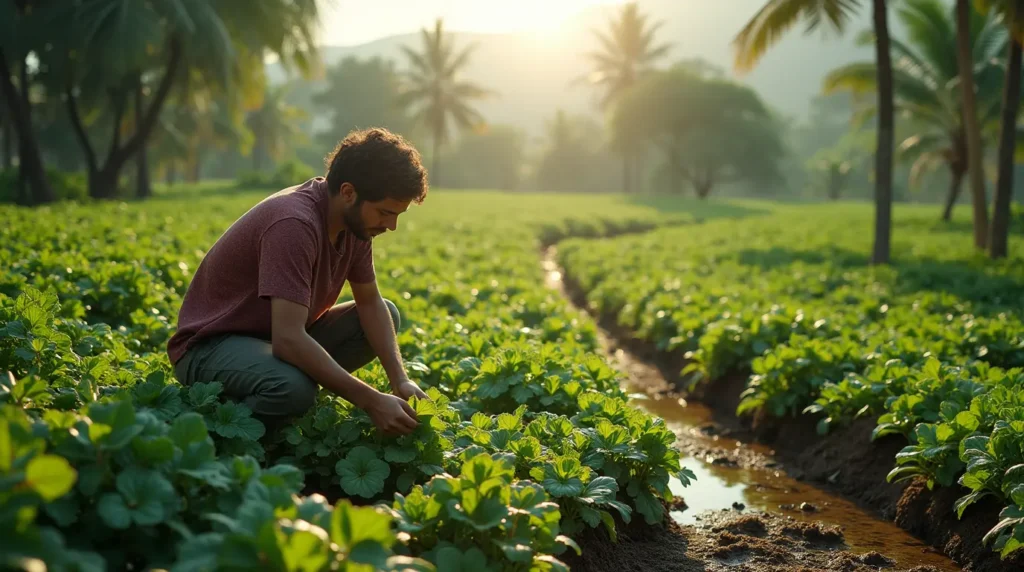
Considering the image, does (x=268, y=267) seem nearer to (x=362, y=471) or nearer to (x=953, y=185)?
(x=362, y=471)

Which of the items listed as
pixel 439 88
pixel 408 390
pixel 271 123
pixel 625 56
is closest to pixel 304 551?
pixel 408 390

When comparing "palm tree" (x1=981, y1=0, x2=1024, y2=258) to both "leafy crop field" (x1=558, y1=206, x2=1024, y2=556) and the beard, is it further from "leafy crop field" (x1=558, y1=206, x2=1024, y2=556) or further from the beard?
the beard

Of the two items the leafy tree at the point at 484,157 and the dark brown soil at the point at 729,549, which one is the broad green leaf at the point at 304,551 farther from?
the leafy tree at the point at 484,157

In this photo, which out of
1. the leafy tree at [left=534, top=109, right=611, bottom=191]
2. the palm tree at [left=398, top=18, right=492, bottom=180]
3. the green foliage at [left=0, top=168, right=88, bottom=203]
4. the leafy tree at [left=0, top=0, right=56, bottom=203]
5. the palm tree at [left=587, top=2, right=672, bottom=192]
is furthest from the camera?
the leafy tree at [left=534, top=109, right=611, bottom=191]

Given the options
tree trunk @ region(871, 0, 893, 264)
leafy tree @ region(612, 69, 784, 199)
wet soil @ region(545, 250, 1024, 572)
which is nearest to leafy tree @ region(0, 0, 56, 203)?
wet soil @ region(545, 250, 1024, 572)

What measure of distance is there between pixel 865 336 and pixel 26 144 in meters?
18.4

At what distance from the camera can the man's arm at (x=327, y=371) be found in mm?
3424

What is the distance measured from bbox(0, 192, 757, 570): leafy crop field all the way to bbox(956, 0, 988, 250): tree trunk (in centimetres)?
1139

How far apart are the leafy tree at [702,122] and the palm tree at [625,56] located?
8.97 ft

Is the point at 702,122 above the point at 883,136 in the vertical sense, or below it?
above

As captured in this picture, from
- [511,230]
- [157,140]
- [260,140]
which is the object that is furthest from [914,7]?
[260,140]

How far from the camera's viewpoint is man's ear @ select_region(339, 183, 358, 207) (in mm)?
3582

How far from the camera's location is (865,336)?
7242mm

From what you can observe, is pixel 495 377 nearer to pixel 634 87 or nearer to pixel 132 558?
pixel 132 558
